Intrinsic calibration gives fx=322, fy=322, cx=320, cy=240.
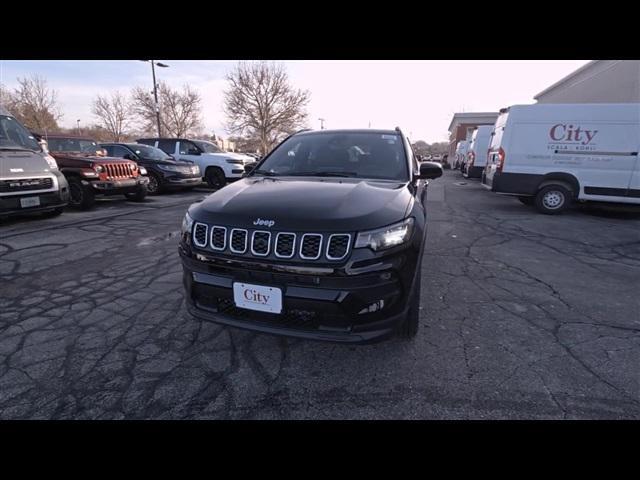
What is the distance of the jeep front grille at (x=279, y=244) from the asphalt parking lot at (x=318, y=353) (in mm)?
897

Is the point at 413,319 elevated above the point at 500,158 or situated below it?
below

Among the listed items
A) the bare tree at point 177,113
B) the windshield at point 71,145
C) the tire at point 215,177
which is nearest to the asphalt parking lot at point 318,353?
the windshield at point 71,145

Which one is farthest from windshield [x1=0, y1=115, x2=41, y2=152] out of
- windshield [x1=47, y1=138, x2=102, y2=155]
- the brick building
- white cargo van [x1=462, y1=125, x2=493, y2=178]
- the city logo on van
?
the brick building

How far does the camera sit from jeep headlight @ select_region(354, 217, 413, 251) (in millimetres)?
1915

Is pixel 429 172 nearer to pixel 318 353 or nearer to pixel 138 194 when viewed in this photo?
pixel 318 353

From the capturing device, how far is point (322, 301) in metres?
1.88

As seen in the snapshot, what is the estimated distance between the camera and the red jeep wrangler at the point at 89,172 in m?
7.81

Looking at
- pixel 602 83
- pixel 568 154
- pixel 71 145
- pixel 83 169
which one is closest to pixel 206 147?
pixel 71 145

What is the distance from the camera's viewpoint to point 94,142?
9.37 metres

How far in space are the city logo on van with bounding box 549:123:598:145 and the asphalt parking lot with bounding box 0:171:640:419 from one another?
4375 mm

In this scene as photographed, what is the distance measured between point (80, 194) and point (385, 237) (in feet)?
28.7
